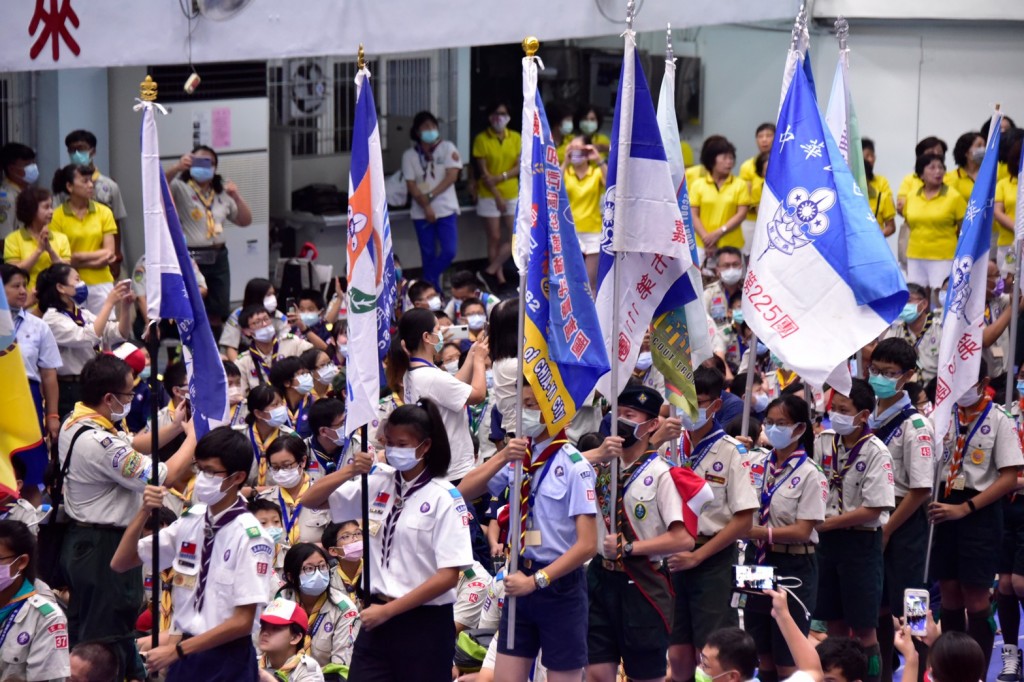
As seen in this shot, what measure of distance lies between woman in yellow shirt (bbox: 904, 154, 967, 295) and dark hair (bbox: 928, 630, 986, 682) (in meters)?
8.32

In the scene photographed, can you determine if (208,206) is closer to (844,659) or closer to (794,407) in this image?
(794,407)

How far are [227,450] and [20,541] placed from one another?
96cm

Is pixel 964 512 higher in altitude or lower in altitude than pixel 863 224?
lower

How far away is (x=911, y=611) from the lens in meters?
6.36

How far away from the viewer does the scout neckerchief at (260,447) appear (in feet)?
29.4

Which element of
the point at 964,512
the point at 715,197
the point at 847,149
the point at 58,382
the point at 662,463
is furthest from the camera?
the point at 715,197

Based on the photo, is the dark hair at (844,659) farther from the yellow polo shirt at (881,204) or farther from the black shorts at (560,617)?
the yellow polo shirt at (881,204)

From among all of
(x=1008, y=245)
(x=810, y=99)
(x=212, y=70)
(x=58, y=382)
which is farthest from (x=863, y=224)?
(x=212, y=70)

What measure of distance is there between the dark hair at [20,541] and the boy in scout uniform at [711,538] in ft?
9.14

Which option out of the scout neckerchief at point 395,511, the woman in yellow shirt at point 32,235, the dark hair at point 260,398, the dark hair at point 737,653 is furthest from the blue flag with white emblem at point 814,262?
the woman in yellow shirt at point 32,235

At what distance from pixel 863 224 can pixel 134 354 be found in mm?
4333

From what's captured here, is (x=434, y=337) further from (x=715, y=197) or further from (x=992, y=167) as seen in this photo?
(x=715, y=197)

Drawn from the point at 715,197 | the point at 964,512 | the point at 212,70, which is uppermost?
the point at 212,70

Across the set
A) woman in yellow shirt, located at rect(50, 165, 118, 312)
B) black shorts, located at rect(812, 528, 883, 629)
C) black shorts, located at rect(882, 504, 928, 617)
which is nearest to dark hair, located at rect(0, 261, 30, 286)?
woman in yellow shirt, located at rect(50, 165, 118, 312)
